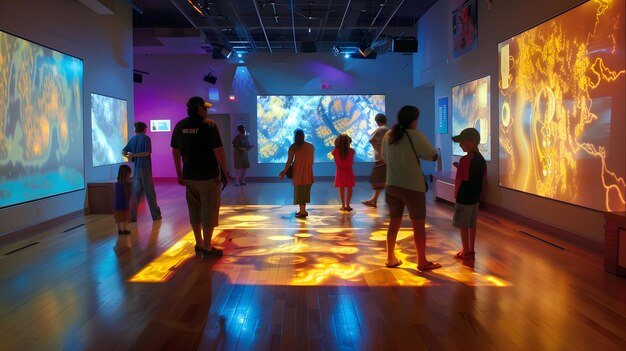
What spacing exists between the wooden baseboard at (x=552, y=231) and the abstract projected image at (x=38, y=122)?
699 cm

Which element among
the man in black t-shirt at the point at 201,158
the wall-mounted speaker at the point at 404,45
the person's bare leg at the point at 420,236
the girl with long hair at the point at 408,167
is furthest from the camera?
the wall-mounted speaker at the point at 404,45

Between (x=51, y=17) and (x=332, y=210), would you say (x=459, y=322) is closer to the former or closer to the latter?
(x=332, y=210)

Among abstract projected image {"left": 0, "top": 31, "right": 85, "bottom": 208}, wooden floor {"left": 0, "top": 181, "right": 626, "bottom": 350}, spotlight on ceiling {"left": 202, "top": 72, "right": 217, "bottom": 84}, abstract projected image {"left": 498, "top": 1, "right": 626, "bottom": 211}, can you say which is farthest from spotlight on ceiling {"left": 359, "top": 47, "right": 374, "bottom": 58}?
wooden floor {"left": 0, "top": 181, "right": 626, "bottom": 350}

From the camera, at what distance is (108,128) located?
10234mm

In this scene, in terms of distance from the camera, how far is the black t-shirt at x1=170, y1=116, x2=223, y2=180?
5.22 meters

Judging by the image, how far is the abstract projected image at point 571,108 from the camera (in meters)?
5.22

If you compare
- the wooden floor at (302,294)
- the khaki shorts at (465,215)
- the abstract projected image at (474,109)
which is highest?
the abstract projected image at (474,109)

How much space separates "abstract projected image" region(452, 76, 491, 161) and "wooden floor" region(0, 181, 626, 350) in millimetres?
2742

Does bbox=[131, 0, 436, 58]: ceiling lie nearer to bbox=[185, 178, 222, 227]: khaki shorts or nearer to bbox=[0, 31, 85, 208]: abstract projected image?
bbox=[0, 31, 85, 208]: abstract projected image

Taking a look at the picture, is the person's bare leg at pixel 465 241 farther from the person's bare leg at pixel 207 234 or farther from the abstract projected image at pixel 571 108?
the person's bare leg at pixel 207 234

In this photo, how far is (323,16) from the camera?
1336 cm

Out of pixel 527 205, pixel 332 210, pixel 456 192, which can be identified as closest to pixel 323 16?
pixel 332 210

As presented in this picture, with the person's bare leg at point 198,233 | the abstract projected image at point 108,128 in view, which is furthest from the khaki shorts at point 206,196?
the abstract projected image at point 108,128

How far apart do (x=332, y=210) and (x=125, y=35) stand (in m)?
6.12
